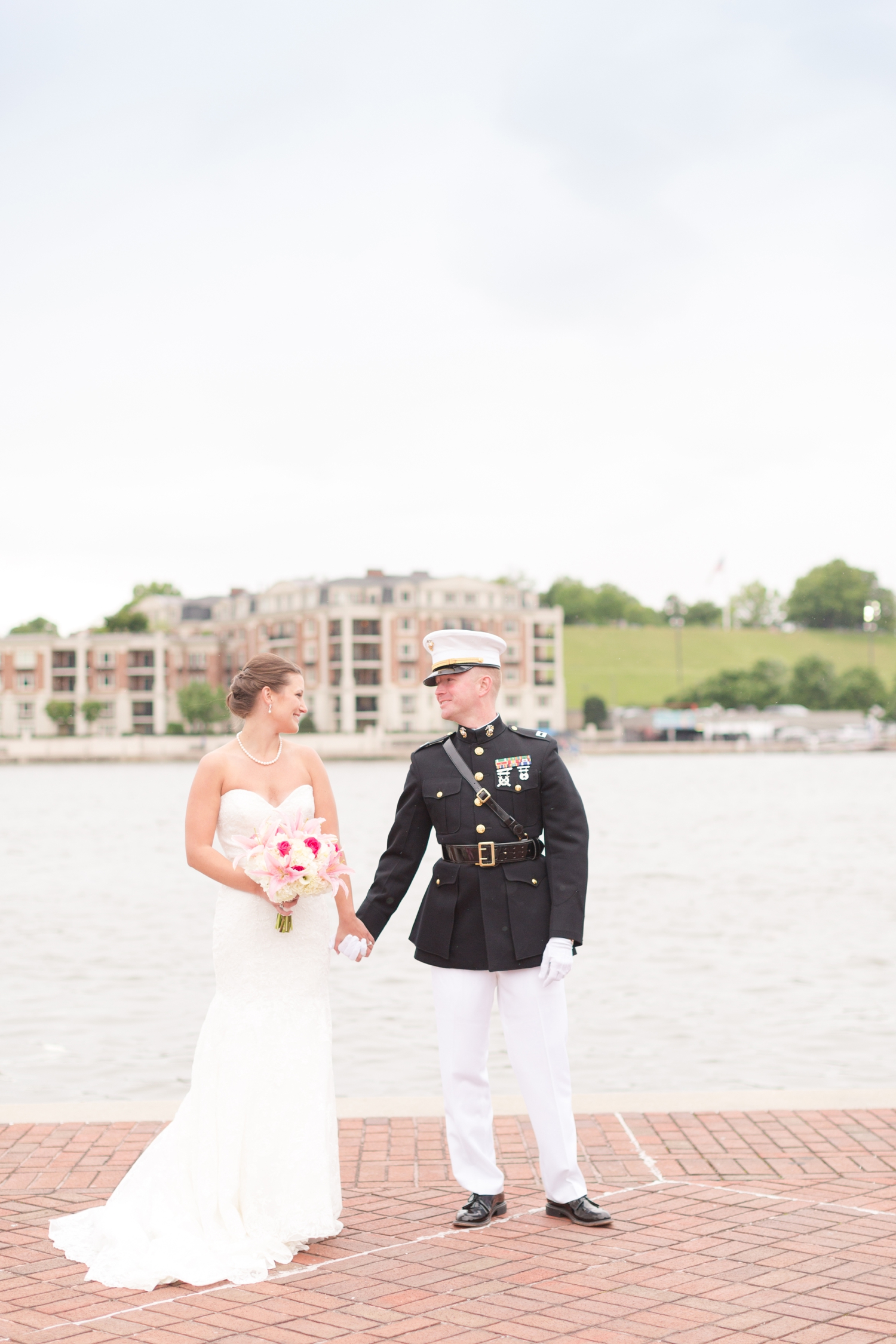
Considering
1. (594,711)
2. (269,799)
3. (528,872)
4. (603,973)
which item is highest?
(269,799)

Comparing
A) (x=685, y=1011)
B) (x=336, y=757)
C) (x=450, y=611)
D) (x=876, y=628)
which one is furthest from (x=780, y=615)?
(x=685, y=1011)

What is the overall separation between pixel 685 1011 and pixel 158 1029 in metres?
4.55

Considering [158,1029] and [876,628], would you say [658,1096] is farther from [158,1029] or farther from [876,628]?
[876,628]

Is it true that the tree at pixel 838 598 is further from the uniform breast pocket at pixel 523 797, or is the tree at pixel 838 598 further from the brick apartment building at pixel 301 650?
the uniform breast pocket at pixel 523 797

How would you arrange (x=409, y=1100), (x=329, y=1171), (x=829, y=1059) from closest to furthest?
(x=329, y=1171)
(x=409, y=1100)
(x=829, y=1059)

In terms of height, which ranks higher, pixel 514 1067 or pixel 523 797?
pixel 523 797

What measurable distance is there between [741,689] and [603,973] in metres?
129

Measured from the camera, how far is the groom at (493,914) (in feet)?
17.6

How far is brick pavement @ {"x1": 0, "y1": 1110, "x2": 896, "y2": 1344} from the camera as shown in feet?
14.0

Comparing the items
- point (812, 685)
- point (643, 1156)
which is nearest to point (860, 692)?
point (812, 685)

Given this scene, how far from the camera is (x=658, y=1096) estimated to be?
7.39 metres

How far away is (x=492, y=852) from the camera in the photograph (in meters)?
5.49

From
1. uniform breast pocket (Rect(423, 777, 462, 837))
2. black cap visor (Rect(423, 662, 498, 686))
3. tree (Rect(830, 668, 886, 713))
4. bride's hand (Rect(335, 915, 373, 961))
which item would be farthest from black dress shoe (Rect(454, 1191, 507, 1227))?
tree (Rect(830, 668, 886, 713))

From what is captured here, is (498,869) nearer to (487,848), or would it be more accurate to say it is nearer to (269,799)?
(487,848)
